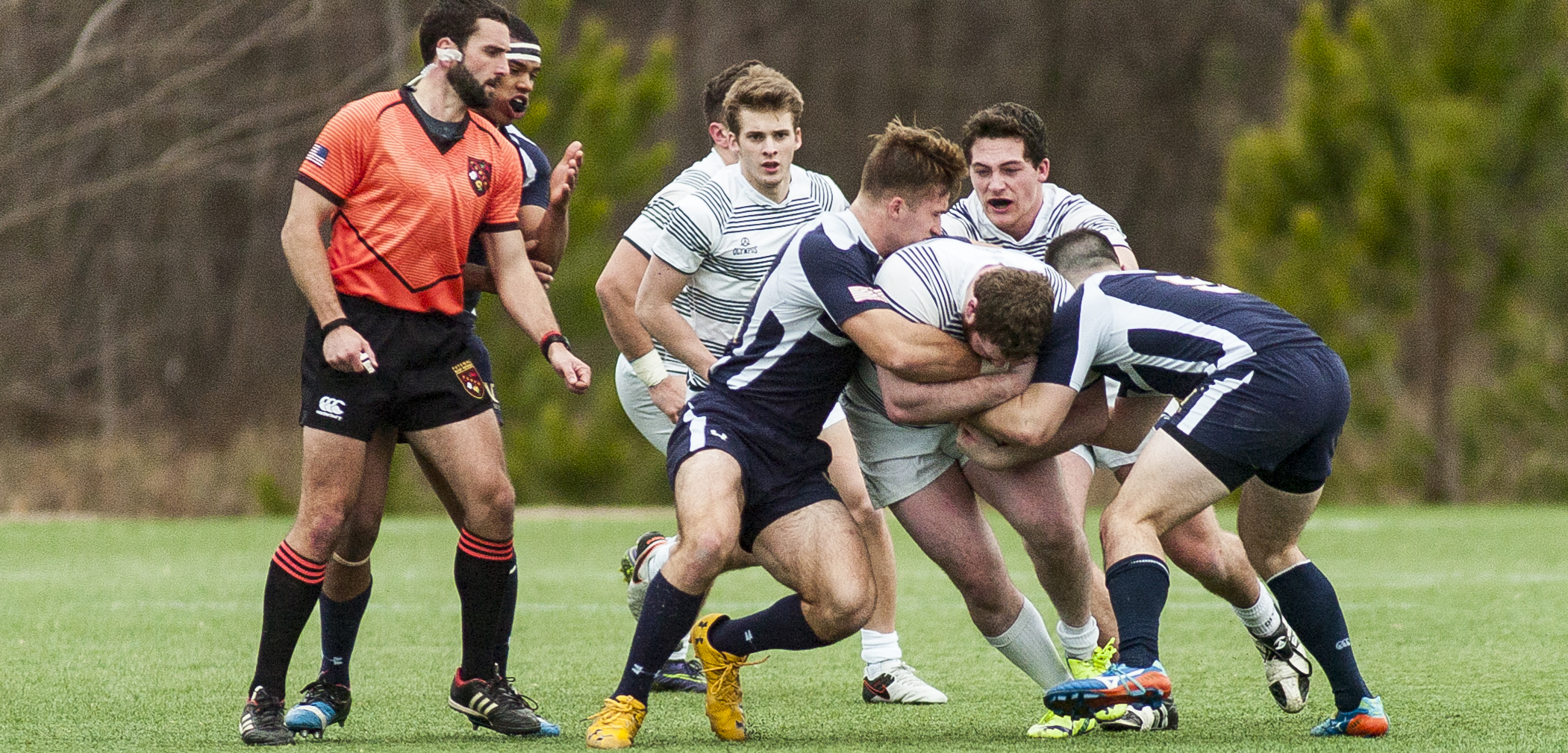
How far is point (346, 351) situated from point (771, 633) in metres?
1.31

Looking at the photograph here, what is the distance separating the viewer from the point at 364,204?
14.7 ft

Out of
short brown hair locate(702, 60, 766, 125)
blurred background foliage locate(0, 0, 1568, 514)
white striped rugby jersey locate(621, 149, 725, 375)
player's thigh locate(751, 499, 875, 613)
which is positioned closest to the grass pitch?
player's thigh locate(751, 499, 875, 613)

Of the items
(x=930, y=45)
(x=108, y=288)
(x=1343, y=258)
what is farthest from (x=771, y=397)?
(x=930, y=45)

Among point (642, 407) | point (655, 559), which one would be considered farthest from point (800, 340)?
point (642, 407)

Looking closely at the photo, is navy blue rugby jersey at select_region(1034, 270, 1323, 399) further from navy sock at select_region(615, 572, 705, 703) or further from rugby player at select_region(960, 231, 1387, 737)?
navy sock at select_region(615, 572, 705, 703)

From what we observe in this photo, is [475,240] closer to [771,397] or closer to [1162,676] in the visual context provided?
[771,397]

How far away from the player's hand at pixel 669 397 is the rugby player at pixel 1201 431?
130cm

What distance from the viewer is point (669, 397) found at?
5.50 metres

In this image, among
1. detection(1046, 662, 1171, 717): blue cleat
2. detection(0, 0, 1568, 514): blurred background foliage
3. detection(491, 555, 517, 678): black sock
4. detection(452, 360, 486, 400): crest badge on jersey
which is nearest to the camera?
detection(1046, 662, 1171, 717): blue cleat

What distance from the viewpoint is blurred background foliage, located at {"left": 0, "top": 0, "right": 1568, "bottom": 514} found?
15531 millimetres

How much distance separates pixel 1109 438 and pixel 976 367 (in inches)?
25.3

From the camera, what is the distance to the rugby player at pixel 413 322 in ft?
14.4

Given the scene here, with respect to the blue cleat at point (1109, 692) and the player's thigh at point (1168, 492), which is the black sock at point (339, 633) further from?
the player's thigh at point (1168, 492)

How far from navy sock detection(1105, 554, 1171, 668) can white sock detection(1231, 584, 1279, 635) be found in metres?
0.99
